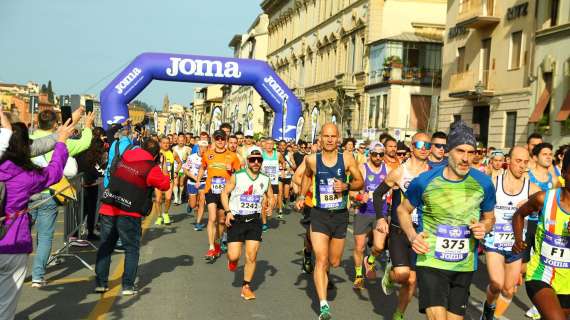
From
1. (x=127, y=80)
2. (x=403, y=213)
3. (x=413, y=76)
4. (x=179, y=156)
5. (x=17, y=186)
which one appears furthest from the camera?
(x=413, y=76)

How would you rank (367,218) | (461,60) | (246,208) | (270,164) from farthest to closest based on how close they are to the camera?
(461,60), (270,164), (367,218), (246,208)

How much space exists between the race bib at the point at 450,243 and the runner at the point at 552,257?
49cm

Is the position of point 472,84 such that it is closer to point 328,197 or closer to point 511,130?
point 511,130

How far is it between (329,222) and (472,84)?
2490 cm

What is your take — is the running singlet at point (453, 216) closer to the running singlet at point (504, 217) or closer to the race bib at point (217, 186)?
the running singlet at point (504, 217)

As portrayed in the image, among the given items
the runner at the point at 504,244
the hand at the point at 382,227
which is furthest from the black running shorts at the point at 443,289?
the runner at the point at 504,244

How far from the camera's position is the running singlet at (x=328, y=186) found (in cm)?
724

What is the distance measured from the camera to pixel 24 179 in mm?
4789

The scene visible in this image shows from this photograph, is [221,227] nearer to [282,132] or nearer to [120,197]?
[120,197]

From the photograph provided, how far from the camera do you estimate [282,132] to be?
2578 cm

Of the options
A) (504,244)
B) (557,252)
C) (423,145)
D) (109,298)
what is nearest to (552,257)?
(557,252)

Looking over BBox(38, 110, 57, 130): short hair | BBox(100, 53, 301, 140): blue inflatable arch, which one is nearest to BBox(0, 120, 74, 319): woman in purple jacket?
BBox(38, 110, 57, 130): short hair

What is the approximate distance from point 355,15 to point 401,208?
43806mm

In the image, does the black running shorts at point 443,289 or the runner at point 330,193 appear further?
the runner at point 330,193
